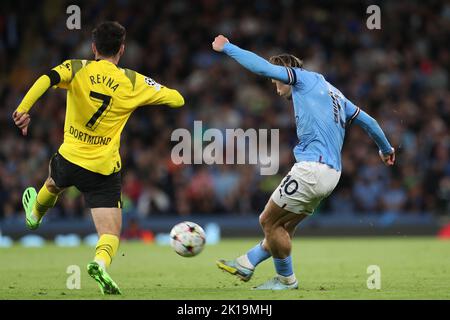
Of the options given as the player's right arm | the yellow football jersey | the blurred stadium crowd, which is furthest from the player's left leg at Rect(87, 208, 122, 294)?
the blurred stadium crowd

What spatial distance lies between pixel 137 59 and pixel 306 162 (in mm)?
13102

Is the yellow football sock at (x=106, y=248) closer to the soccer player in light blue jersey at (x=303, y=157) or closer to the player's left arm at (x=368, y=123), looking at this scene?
the soccer player in light blue jersey at (x=303, y=157)

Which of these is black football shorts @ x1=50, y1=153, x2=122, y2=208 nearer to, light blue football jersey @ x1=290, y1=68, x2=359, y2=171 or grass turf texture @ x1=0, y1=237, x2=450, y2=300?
grass turf texture @ x1=0, y1=237, x2=450, y2=300

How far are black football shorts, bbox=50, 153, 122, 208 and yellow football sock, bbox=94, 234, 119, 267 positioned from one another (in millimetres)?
295

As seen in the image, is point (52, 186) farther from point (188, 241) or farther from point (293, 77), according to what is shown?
point (293, 77)

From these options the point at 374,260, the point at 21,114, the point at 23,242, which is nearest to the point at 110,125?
the point at 21,114

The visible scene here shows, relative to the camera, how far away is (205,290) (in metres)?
9.10

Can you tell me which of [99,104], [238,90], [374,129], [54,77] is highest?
[238,90]

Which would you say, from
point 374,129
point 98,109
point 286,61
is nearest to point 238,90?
point 374,129

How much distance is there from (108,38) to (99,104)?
60cm

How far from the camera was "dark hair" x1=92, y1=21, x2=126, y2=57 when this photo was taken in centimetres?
855

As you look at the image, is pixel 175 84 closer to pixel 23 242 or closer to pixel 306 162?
pixel 23 242

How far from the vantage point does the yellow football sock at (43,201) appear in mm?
9371

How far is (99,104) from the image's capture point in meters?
8.68
